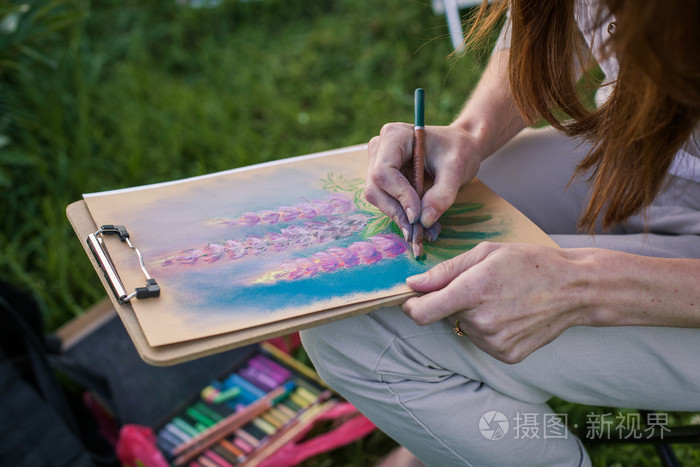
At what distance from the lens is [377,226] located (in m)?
1.04

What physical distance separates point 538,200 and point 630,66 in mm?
435

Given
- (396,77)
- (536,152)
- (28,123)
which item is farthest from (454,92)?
(28,123)

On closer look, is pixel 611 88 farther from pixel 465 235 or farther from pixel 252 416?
pixel 252 416

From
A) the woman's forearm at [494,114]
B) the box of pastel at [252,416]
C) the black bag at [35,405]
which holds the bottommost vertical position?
the box of pastel at [252,416]

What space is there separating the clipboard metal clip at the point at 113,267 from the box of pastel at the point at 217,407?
1.88ft

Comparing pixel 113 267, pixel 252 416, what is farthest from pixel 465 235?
pixel 252 416

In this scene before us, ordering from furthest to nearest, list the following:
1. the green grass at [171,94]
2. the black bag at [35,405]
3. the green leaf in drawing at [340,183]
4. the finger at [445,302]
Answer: the green grass at [171,94], the black bag at [35,405], the green leaf in drawing at [340,183], the finger at [445,302]

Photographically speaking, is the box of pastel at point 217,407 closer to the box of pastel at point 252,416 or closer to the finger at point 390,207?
the box of pastel at point 252,416

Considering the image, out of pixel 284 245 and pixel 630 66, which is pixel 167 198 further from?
pixel 630 66

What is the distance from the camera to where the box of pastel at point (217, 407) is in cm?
138

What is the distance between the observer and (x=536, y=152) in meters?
1.24

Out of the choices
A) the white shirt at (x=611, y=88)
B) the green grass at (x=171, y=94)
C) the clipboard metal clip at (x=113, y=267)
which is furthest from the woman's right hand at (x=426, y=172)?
the green grass at (x=171, y=94)

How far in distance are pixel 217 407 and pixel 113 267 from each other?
702mm

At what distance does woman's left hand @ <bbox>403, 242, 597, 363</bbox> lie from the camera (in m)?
0.84
